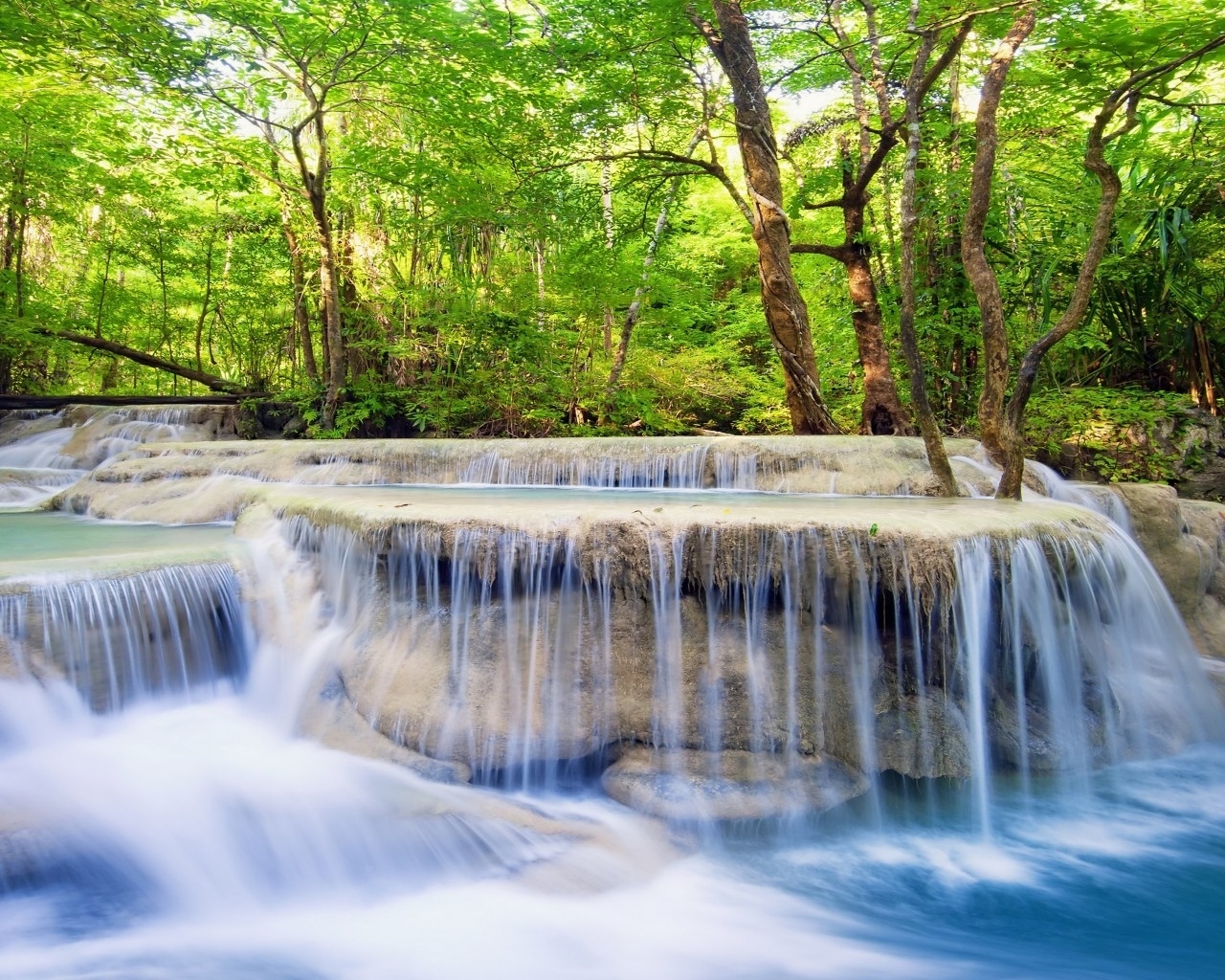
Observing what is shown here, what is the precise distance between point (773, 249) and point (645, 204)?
7.38ft

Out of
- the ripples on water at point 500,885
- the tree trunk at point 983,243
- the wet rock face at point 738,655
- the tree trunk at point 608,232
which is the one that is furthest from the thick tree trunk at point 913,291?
the tree trunk at point 608,232

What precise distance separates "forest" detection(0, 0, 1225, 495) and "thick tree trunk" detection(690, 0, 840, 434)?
4cm

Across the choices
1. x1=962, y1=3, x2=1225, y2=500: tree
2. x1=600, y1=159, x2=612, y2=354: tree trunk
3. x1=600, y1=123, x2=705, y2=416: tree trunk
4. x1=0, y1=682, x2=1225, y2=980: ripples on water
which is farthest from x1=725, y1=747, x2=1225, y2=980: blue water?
x1=600, y1=123, x2=705, y2=416: tree trunk

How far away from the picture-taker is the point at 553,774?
367 cm

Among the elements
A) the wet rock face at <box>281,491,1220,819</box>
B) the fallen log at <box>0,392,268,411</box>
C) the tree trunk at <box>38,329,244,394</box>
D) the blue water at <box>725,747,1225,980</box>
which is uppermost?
Result: the tree trunk at <box>38,329,244,394</box>

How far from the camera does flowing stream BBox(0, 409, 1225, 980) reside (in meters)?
2.68

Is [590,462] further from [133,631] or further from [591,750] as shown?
[133,631]

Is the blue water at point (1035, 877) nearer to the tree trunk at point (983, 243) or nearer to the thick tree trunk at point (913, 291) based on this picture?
the thick tree trunk at point (913, 291)

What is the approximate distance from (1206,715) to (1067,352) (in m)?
5.82

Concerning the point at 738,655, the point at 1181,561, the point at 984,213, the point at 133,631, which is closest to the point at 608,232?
the point at 984,213

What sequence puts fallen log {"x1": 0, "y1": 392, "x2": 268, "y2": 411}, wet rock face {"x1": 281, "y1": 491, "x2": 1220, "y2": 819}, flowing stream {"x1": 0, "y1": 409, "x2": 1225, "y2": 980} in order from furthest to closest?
fallen log {"x1": 0, "y1": 392, "x2": 268, "y2": 411} → wet rock face {"x1": 281, "y1": 491, "x2": 1220, "y2": 819} → flowing stream {"x1": 0, "y1": 409, "x2": 1225, "y2": 980}

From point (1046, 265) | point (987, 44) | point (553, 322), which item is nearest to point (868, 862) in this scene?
point (1046, 265)

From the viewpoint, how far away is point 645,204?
9750 millimetres

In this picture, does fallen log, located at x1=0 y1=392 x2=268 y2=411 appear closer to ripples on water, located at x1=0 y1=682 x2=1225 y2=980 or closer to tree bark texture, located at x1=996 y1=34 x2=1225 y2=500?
ripples on water, located at x1=0 y1=682 x2=1225 y2=980
